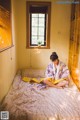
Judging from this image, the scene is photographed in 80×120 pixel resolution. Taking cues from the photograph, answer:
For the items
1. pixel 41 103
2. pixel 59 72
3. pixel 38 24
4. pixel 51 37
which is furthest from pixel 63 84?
pixel 38 24

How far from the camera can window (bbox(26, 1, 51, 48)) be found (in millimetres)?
3900

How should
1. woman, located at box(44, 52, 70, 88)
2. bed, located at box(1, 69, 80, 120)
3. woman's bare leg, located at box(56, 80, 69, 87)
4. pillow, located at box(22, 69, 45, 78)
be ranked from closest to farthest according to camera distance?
bed, located at box(1, 69, 80, 120) → woman's bare leg, located at box(56, 80, 69, 87) → woman, located at box(44, 52, 70, 88) → pillow, located at box(22, 69, 45, 78)

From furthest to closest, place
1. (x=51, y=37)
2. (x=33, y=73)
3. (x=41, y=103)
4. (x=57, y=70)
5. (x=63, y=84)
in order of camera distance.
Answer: (x=51, y=37), (x=33, y=73), (x=57, y=70), (x=63, y=84), (x=41, y=103)

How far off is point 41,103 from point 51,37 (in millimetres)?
2054

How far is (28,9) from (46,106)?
8.10 feet

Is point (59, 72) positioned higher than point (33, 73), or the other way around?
point (59, 72)

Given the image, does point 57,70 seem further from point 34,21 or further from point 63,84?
point 34,21

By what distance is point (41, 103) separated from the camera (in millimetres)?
2361

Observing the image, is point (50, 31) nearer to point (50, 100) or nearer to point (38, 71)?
point (38, 71)

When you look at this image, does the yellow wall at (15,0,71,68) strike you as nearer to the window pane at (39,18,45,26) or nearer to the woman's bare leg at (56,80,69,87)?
the window pane at (39,18,45,26)

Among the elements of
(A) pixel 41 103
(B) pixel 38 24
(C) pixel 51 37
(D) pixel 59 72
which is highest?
(B) pixel 38 24

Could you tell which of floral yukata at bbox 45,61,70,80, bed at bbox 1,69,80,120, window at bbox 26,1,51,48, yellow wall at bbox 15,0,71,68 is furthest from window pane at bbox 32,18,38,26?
bed at bbox 1,69,80,120

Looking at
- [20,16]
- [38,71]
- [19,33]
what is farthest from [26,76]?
[20,16]

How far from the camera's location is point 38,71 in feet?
12.9
